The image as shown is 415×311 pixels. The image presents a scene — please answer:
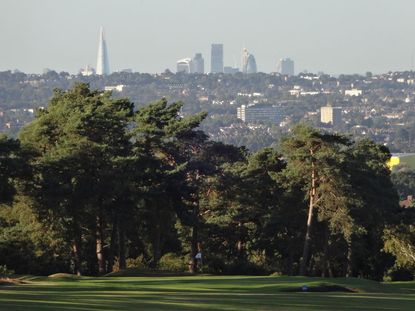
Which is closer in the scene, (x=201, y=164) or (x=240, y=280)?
(x=240, y=280)

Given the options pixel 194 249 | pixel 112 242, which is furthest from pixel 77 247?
pixel 194 249

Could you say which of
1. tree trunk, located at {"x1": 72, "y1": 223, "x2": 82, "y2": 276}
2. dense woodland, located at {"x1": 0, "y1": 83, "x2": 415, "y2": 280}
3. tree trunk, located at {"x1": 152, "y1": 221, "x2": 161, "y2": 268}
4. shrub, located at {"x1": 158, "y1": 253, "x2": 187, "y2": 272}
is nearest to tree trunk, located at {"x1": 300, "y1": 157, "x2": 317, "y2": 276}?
dense woodland, located at {"x1": 0, "y1": 83, "x2": 415, "y2": 280}

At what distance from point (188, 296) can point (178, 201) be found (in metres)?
21.0

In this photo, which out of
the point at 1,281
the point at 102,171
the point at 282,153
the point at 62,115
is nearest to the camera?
the point at 1,281

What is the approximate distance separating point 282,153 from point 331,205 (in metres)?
4.57

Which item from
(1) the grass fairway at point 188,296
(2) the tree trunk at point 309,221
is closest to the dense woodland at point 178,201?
(2) the tree trunk at point 309,221

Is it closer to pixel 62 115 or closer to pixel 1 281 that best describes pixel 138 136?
pixel 62 115

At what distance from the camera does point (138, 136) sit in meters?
45.5

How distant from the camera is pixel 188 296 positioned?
2388 cm

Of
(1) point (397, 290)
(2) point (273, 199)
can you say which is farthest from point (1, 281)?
(2) point (273, 199)

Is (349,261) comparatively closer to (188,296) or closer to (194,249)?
(194,249)

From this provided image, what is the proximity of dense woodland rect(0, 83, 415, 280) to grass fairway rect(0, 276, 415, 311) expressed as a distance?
1024cm

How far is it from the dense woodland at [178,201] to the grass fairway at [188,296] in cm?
1024

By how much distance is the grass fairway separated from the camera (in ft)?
68.2
